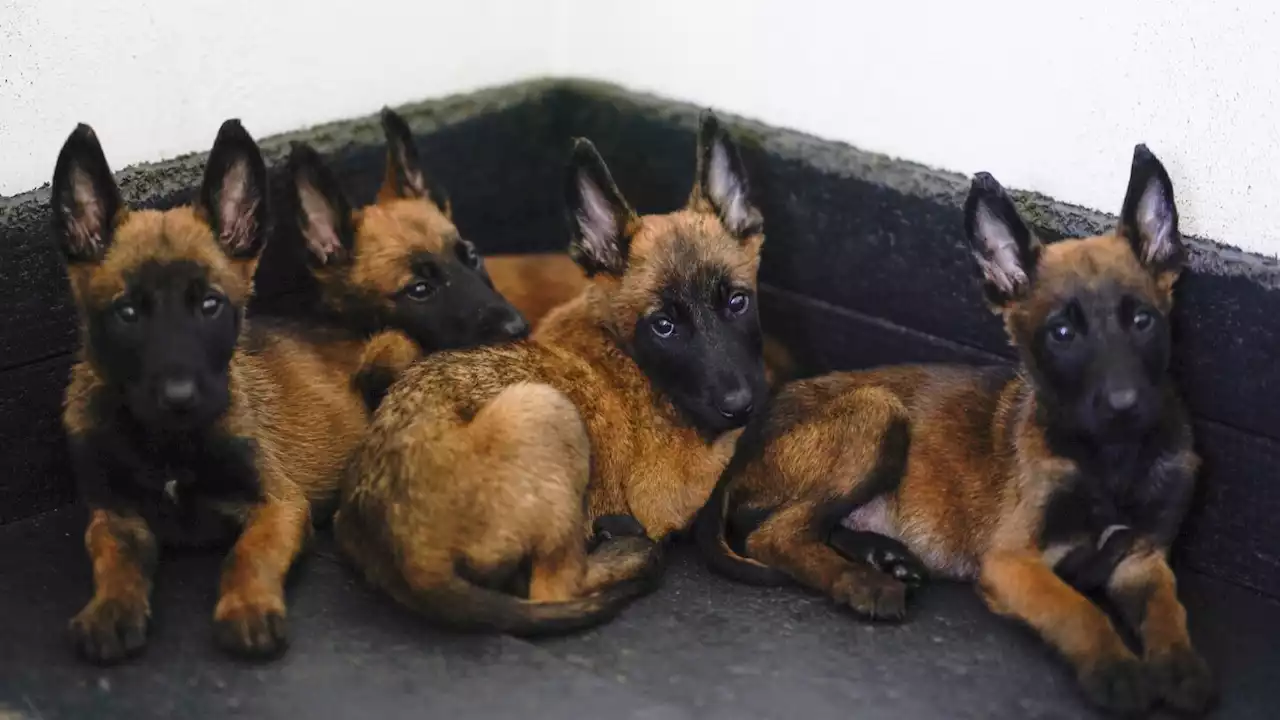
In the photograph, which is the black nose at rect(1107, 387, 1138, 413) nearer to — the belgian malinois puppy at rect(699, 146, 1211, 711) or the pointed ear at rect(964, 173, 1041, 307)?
the belgian malinois puppy at rect(699, 146, 1211, 711)

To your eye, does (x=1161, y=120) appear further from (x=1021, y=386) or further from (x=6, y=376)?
(x=6, y=376)

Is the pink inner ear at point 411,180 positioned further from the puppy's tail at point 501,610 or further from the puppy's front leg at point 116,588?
the puppy's tail at point 501,610

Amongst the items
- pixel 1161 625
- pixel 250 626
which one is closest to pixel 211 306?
pixel 250 626

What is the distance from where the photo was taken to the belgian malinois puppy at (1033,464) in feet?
9.00

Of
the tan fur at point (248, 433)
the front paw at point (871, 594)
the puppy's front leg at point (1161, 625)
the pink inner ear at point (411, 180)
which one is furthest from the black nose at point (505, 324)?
the puppy's front leg at point (1161, 625)

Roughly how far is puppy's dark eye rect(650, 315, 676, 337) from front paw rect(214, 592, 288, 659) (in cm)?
112

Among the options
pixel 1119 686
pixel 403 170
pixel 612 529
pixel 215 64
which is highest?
pixel 215 64

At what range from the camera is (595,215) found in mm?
3365

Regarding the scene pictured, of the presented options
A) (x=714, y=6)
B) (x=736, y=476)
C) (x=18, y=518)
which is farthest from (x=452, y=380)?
(x=714, y=6)

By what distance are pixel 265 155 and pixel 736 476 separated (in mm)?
1624

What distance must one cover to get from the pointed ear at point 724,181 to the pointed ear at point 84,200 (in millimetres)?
1457

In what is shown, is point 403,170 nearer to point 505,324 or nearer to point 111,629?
point 505,324

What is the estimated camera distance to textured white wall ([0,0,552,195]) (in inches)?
131

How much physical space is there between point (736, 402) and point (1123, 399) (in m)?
0.87
